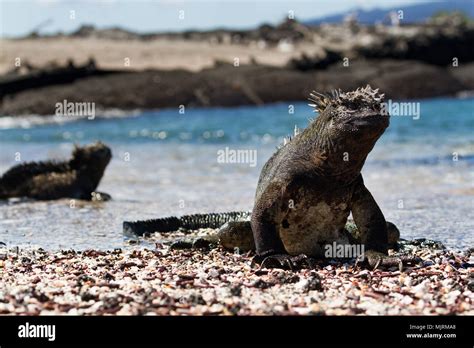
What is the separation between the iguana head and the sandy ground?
135 feet

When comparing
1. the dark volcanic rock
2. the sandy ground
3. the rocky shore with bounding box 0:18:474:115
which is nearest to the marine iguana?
the rocky shore with bounding box 0:18:474:115

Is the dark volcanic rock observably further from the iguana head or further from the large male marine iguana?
the iguana head

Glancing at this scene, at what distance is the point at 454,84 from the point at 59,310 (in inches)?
1794

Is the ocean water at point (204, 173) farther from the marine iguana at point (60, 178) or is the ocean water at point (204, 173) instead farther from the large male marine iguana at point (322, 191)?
the large male marine iguana at point (322, 191)

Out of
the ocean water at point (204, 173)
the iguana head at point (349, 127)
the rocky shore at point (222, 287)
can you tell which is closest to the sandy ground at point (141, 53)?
the ocean water at point (204, 173)

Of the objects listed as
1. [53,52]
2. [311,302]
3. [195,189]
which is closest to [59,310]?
[311,302]

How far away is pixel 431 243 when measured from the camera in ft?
27.7

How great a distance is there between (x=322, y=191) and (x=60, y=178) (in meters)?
7.79

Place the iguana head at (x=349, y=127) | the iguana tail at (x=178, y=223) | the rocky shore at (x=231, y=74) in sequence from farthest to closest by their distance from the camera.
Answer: the rocky shore at (x=231, y=74) < the iguana tail at (x=178, y=223) < the iguana head at (x=349, y=127)

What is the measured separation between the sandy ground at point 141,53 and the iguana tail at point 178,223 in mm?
38543

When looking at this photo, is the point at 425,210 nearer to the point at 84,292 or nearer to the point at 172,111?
the point at 84,292

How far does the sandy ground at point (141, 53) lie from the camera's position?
5003cm

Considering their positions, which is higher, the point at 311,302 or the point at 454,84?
the point at 454,84

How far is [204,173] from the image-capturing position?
687 inches
